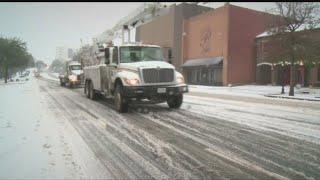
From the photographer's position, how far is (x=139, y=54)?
15.2 m

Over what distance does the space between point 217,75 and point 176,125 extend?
4104 cm

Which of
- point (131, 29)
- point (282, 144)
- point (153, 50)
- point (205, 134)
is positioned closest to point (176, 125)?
point (205, 134)

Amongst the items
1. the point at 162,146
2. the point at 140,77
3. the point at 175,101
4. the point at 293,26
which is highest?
the point at 293,26

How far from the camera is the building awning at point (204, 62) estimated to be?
49.3m

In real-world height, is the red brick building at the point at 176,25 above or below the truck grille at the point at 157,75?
above

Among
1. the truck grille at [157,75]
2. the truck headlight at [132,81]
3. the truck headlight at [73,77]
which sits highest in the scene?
the truck grille at [157,75]

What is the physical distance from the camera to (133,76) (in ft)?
45.1

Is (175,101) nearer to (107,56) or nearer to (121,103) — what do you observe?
(121,103)

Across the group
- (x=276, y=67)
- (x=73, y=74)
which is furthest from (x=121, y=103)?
(x=276, y=67)

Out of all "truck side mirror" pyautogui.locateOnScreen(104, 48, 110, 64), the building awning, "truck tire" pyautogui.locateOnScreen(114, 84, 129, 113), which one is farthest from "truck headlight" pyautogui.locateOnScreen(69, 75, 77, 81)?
"truck tire" pyautogui.locateOnScreen(114, 84, 129, 113)

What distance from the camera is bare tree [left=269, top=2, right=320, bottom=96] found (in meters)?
30.0

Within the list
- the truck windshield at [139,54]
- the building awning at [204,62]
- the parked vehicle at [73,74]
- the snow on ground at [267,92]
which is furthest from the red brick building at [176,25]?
the truck windshield at [139,54]

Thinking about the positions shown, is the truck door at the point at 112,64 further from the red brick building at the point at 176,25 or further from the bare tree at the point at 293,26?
the red brick building at the point at 176,25

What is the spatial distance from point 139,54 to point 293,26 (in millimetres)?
19841
